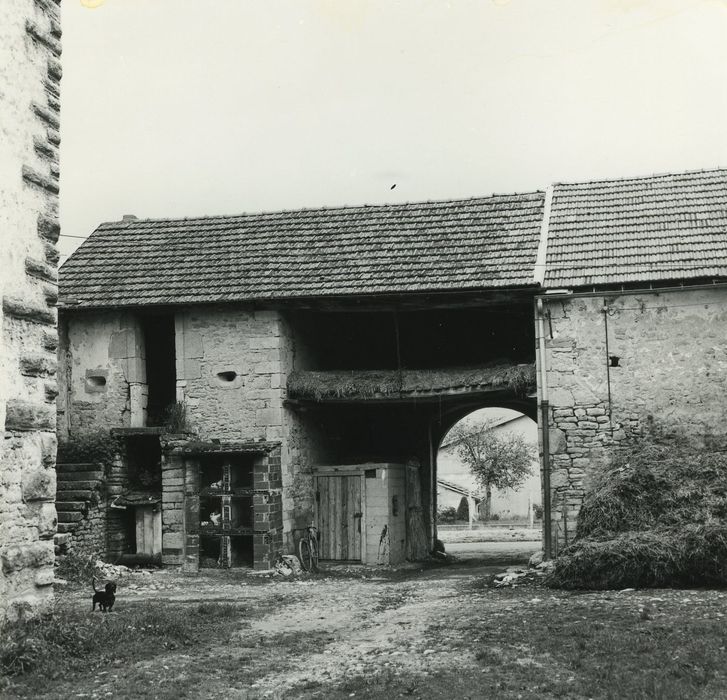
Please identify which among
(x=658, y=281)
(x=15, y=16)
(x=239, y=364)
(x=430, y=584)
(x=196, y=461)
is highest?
(x=15, y=16)

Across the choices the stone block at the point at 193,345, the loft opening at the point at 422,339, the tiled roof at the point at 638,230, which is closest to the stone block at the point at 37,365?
the stone block at the point at 193,345

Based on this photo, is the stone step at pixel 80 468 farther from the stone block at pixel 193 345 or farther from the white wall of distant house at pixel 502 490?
the white wall of distant house at pixel 502 490

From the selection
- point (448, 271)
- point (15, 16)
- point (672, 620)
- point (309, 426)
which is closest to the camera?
point (15, 16)

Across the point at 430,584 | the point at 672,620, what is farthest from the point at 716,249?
the point at 672,620

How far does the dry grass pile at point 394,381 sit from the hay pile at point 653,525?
2.44 meters

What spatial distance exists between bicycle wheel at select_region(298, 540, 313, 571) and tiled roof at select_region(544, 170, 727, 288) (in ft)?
20.0

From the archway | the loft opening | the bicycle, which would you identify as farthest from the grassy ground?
the archway

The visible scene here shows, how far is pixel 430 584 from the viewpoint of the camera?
13.8 meters

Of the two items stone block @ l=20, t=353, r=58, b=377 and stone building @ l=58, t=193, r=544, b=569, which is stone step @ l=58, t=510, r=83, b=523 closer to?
stone building @ l=58, t=193, r=544, b=569

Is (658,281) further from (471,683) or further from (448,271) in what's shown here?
(471,683)

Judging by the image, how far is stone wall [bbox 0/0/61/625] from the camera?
26.6 feet

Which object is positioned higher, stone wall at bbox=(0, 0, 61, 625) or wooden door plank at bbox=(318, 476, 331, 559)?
stone wall at bbox=(0, 0, 61, 625)

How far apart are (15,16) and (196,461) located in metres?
9.09

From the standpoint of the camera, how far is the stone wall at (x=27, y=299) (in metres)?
8.11
